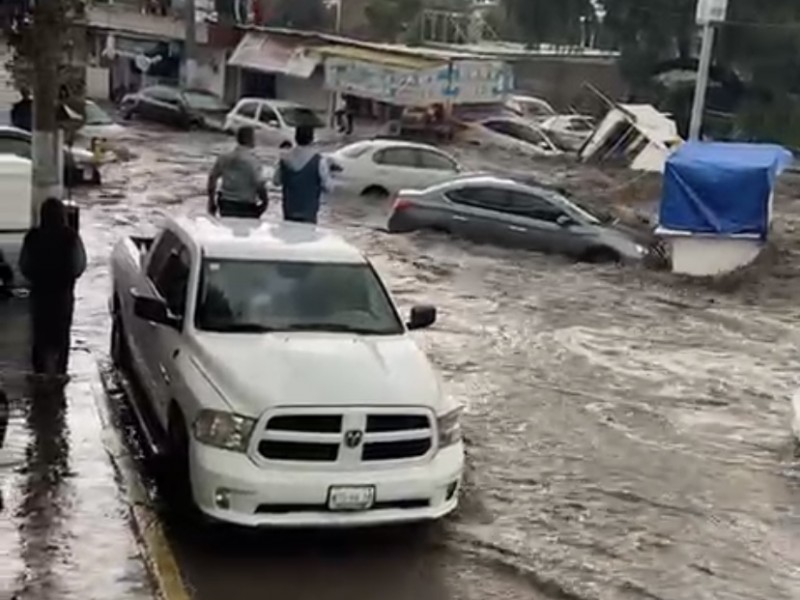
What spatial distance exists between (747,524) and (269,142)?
29498mm

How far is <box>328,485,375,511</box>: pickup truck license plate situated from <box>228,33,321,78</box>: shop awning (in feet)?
125

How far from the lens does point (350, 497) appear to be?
7691 mm

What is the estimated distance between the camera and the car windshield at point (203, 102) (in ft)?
141

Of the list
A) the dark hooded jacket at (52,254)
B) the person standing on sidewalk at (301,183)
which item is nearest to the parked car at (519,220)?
the person standing on sidewalk at (301,183)

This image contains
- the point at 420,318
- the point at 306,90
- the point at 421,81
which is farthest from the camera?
the point at 306,90

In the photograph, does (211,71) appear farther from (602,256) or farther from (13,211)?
(13,211)

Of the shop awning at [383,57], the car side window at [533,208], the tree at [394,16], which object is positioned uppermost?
the tree at [394,16]

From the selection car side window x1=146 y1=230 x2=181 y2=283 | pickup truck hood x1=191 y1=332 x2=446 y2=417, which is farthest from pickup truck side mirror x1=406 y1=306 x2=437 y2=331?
car side window x1=146 y1=230 x2=181 y2=283

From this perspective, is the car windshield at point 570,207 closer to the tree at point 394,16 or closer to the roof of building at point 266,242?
the roof of building at point 266,242

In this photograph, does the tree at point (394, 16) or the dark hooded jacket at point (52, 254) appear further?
the tree at point (394, 16)

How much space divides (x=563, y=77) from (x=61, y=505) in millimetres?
47455

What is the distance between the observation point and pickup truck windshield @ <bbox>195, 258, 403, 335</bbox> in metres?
8.70

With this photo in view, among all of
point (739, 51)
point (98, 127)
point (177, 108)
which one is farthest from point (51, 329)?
point (739, 51)

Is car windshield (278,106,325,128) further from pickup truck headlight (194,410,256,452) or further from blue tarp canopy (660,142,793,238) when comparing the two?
pickup truck headlight (194,410,256,452)
